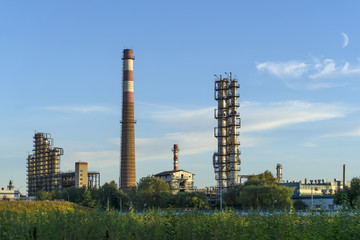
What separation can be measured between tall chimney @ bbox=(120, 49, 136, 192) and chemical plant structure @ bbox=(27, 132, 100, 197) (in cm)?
3260

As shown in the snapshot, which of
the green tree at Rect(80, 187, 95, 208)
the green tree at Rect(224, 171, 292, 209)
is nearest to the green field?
the green tree at Rect(224, 171, 292, 209)

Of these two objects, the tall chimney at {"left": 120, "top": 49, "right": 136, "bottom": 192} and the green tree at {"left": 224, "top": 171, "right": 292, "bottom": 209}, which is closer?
the green tree at {"left": 224, "top": 171, "right": 292, "bottom": 209}

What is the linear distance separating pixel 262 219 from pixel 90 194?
9260 cm

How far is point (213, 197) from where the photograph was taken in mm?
111125

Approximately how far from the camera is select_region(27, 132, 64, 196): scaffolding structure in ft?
499

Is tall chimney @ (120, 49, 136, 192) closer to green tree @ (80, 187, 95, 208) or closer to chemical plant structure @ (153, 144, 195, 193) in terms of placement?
green tree @ (80, 187, 95, 208)

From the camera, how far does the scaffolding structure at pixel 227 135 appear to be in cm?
10800

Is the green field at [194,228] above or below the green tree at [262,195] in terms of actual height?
above

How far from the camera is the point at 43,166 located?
512 ft

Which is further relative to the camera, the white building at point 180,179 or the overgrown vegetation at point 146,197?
the white building at point 180,179

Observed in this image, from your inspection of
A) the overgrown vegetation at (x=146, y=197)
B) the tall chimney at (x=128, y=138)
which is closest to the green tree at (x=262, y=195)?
the overgrown vegetation at (x=146, y=197)

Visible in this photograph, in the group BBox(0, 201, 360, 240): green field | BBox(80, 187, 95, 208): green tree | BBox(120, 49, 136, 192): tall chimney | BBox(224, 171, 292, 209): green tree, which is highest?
BBox(120, 49, 136, 192): tall chimney

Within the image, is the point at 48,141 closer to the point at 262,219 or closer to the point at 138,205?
the point at 138,205

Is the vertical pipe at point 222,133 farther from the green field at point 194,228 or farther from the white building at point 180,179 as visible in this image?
the green field at point 194,228
